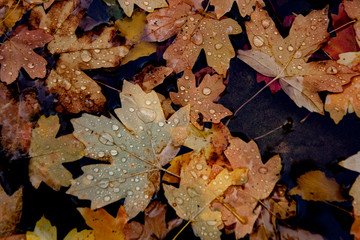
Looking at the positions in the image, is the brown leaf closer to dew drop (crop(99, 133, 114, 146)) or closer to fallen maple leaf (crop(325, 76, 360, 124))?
dew drop (crop(99, 133, 114, 146))

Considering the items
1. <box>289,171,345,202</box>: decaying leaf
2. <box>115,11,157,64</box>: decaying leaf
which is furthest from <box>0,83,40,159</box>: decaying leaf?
<box>289,171,345,202</box>: decaying leaf

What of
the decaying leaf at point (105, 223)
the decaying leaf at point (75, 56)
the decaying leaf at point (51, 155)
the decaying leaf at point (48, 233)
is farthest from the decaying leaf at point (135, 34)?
the decaying leaf at point (48, 233)

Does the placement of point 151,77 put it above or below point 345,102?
above

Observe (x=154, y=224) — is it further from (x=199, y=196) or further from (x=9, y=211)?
(x=9, y=211)

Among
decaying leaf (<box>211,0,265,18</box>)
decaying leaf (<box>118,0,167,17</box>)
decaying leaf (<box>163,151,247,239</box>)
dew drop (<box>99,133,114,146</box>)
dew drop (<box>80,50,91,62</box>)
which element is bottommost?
decaying leaf (<box>163,151,247,239</box>)

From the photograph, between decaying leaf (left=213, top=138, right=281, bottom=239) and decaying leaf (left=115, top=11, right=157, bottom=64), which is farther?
decaying leaf (left=115, top=11, right=157, bottom=64)

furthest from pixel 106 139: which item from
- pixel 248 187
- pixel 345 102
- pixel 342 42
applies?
pixel 342 42

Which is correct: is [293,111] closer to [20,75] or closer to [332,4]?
[332,4]
